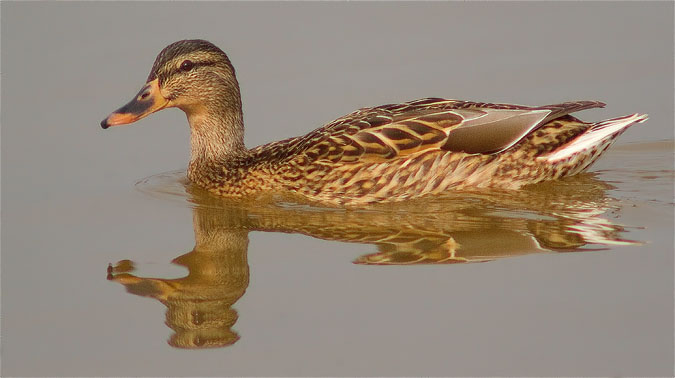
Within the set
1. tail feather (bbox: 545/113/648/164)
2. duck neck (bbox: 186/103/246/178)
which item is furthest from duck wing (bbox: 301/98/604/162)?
duck neck (bbox: 186/103/246/178)

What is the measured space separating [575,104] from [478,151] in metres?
0.99

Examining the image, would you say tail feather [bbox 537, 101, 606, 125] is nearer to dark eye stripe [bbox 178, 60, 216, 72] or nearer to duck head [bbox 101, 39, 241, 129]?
duck head [bbox 101, 39, 241, 129]

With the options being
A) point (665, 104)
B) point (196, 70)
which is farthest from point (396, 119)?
point (665, 104)

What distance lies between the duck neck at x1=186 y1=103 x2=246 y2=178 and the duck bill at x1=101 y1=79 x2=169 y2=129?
51 cm

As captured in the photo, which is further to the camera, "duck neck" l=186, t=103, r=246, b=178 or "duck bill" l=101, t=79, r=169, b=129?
"duck neck" l=186, t=103, r=246, b=178

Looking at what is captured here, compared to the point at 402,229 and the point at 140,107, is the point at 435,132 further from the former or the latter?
the point at 140,107

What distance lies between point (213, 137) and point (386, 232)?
2.48 m

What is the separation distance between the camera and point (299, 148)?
11359 mm

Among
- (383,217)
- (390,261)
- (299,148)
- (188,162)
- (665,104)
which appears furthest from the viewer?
(665,104)

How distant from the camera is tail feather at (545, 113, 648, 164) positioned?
36.7ft

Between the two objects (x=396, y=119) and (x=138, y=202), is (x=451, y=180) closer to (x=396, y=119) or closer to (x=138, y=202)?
(x=396, y=119)

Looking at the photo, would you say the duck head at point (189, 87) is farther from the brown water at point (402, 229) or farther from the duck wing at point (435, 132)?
the duck wing at point (435, 132)

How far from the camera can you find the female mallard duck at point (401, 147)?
11.1 metres

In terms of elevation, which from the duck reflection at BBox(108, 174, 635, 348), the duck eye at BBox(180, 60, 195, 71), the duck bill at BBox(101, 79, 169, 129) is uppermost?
the duck eye at BBox(180, 60, 195, 71)
